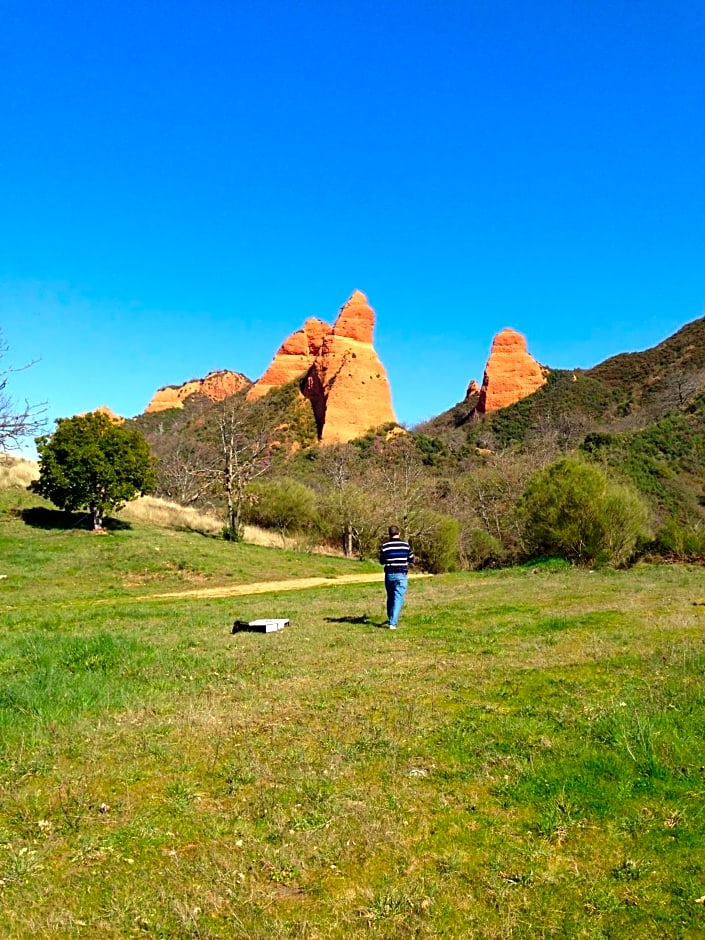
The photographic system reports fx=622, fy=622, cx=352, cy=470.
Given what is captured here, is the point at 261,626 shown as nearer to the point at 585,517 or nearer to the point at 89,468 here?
the point at 585,517

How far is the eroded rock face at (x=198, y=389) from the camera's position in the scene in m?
146

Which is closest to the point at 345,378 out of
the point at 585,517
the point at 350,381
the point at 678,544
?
the point at 350,381

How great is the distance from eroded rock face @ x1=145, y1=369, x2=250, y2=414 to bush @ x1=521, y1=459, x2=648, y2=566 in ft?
404

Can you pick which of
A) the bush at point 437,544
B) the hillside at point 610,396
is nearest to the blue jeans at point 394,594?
the bush at point 437,544

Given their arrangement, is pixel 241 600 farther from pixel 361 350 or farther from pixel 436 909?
pixel 361 350

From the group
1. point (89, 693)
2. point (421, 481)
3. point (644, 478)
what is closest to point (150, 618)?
point (89, 693)

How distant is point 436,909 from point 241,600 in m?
14.6

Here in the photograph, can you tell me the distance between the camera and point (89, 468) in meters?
27.9

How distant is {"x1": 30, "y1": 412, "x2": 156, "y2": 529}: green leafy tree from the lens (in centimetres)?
2781

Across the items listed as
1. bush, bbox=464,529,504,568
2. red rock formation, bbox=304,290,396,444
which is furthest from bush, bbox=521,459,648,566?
red rock formation, bbox=304,290,396,444

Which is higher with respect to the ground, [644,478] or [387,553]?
[644,478]

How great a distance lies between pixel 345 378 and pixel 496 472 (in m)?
46.7

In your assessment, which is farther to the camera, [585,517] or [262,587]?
[585,517]

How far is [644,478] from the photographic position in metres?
50.5
